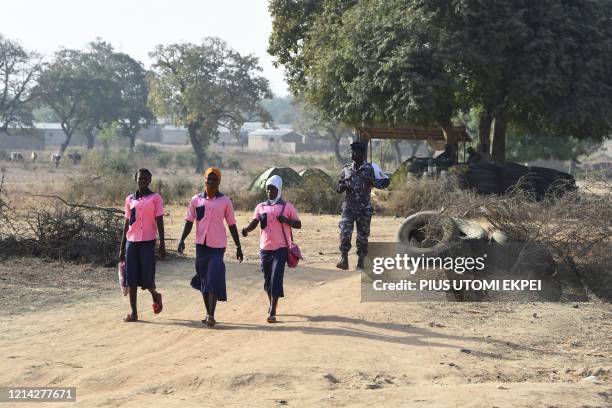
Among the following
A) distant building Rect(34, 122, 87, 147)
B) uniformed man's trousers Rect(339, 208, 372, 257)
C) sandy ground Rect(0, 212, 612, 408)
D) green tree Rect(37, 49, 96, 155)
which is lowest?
sandy ground Rect(0, 212, 612, 408)

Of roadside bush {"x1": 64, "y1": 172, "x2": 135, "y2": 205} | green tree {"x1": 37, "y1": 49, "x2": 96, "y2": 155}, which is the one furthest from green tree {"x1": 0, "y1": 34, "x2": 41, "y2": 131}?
roadside bush {"x1": 64, "y1": 172, "x2": 135, "y2": 205}

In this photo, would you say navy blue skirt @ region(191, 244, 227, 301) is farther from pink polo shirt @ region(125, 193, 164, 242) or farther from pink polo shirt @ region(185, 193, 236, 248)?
pink polo shirt @ region(125, 193, 164, 242)

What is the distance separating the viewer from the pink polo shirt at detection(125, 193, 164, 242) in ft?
29.8

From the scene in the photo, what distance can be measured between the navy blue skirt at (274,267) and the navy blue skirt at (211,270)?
537 millimetres

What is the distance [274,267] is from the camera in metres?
9.26

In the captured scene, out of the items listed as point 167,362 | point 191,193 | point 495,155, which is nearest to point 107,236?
point 167,362

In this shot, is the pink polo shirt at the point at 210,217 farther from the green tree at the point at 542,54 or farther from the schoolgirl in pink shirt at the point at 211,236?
the green tree at the point at 542,54

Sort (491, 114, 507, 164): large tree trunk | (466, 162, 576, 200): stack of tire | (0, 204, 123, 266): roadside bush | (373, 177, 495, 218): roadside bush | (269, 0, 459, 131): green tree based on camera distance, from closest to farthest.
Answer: (0, 204, 123, 266): roadside bush, (373, 177, 495, 218): roadside bush, (269, 0, 459, 131): green tree, (466, 162, 576, 200): stack of tire, (491, 114, 507, 164): large tree trunk

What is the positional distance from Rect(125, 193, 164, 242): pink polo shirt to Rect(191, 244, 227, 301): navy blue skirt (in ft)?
1.83

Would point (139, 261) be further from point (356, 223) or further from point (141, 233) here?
point (356, 223)

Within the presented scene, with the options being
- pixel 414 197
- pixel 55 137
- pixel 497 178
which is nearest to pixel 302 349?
pixel 414 197

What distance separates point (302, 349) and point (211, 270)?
1641 mm

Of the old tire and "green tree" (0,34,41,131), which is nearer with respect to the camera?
the old tire

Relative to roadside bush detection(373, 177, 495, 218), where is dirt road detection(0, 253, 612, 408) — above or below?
below
